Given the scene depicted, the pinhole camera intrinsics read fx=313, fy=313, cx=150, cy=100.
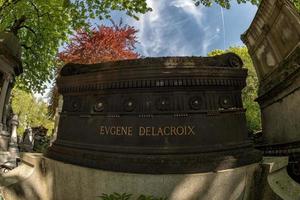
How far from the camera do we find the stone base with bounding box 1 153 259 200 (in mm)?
3863

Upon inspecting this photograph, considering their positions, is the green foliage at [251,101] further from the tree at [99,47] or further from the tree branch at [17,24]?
the tree branch at [17,24]

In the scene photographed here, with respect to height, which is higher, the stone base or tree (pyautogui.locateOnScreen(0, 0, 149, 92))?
tree (pyautogui.locateOnScreen(0, 0, 149, 92))

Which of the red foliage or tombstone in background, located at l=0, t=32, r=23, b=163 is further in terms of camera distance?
the red foliage

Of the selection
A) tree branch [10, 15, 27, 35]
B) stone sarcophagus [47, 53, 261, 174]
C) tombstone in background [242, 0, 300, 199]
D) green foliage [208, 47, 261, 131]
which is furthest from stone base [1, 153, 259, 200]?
green foliage [208, 47, 261, 131]

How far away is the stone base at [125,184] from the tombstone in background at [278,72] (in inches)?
68.4

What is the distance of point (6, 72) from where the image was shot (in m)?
15.6

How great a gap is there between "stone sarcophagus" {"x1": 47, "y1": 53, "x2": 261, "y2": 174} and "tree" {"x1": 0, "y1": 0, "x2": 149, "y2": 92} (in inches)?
416

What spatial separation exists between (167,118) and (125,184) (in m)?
1.01

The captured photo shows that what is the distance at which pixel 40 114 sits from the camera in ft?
203

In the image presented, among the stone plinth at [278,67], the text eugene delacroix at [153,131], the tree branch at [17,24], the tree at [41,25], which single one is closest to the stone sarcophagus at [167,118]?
the text eugene delacroix at [153,131]

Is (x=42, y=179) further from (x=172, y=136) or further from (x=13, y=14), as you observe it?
(x=13, y=14)

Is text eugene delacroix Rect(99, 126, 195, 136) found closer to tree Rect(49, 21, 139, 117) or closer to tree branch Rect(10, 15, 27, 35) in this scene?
tree branch Rect(10, 15, 27, 35)

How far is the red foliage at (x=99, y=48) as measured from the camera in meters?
29.1

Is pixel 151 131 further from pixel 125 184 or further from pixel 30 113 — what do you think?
pixel 30 113
